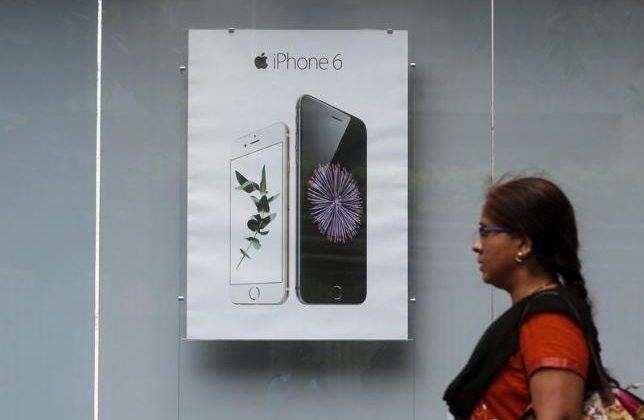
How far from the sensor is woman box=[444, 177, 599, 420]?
2.58 metres

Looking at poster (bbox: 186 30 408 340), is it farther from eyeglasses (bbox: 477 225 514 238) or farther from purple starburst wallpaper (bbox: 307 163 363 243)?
eyeglasses (bbox: 477 225 514 238)

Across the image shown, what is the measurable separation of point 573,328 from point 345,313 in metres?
3.50

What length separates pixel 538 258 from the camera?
2.77 metres

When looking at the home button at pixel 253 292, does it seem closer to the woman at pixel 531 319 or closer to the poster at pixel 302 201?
the poster at pixel 302 201

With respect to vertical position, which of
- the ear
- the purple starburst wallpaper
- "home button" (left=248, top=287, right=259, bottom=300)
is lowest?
"home button" (left=248, top=287, right=259, bottom=300)

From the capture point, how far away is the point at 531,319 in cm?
265

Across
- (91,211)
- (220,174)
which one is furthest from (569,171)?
(91,211)

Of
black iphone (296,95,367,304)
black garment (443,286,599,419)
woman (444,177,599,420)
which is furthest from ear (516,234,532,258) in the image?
black iphone (296,95,367,304)

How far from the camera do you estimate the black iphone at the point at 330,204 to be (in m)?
6.09

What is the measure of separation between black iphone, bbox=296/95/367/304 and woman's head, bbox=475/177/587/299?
3.29m

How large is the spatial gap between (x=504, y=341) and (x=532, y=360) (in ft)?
0.30

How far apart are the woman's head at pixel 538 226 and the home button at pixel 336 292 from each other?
3305 millimetres

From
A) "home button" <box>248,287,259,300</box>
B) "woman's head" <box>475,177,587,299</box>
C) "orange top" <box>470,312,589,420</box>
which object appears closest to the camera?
"orange top" <box>470,312,589,420</box>

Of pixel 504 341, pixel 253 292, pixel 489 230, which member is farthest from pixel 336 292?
pixel 504 341
